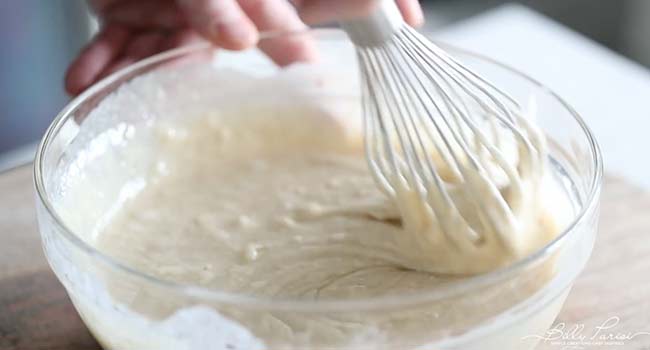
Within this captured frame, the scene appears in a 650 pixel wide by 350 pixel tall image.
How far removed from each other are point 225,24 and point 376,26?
0.54ft

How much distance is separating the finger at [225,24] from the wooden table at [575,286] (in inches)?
9.3

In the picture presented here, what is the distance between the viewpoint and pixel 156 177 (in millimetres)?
875

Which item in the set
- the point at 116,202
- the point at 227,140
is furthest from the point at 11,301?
the point at 227,140

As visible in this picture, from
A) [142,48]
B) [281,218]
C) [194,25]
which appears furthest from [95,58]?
[281,218]

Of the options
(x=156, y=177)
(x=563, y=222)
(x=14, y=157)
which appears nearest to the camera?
(x=563, y=222)

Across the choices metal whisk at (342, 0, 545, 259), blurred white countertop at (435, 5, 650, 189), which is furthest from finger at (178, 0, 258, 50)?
blurred white countertop at (435, 5, 650, 189)

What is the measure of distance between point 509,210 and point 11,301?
1.28ft

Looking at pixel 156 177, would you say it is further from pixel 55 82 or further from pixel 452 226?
pixel 55 82

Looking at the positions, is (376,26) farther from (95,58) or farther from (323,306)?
(95,58)

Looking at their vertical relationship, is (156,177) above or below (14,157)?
above

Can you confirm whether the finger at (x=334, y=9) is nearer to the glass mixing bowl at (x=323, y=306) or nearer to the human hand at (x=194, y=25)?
the human hand at (x=194, y=25)

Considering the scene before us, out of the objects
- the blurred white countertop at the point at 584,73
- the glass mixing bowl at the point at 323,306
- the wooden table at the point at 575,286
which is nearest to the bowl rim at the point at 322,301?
the glass mixing bowl at the point at 323,306

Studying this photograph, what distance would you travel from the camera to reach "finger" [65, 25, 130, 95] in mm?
961

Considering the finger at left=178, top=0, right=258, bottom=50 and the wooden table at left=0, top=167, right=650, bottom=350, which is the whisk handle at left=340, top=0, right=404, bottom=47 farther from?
the wooden table at left=0, top=167, right=650, bottom=350
